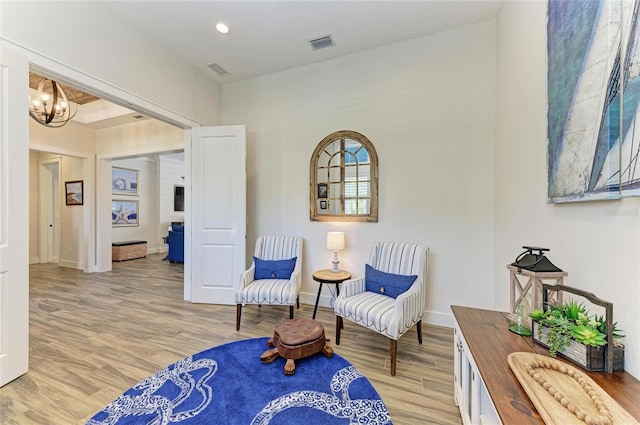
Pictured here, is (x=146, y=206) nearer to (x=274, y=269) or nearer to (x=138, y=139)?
(x=138, y=139)

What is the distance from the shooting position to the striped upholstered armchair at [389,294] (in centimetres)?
206

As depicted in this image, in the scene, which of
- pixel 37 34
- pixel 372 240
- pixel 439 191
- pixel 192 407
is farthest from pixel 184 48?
pixel 192 407

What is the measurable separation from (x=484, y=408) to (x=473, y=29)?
10.9ft

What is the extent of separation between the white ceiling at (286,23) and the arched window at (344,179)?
1104 millimetres

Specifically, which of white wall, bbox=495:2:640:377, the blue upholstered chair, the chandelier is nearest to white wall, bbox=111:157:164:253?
the blue upholstered chair

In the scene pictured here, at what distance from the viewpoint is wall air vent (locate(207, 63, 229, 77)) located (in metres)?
3.52

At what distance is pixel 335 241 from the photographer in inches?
119

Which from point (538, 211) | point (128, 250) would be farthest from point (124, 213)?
point (538, 211)

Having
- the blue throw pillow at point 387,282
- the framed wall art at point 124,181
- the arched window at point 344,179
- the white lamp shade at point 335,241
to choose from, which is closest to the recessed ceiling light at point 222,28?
the arched window at point 344,179

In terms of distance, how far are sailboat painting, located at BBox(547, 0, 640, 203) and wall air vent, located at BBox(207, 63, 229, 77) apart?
→ 3.52 metres

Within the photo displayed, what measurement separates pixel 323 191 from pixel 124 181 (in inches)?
257

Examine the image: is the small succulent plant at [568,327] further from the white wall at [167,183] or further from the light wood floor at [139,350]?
the white wall at [167,183]

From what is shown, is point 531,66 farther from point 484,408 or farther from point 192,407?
point 192,407

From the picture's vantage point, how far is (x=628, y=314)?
939 millimetres
